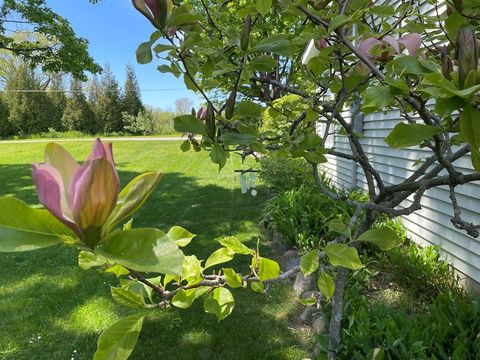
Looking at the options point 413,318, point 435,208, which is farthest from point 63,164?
point 435,208

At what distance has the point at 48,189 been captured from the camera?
1.45ft

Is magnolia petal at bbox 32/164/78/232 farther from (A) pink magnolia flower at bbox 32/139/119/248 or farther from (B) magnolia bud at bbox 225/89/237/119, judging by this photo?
(B) magnolia bud at bbox 225/89/237/119

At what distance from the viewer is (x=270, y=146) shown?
1267 millimetres

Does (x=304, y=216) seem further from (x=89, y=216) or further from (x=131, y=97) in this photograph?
(x=131, y=97)

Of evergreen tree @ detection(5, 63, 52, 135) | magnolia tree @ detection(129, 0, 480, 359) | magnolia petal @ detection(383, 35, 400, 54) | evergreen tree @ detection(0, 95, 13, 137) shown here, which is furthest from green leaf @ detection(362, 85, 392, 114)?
evergreen tree @ detection(0, 95, 13, 137)

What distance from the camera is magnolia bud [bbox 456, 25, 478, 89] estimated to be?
1.65ft

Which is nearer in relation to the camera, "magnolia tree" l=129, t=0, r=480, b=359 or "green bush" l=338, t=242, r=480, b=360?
"magnolia tree" l=129, t=0, r=480, b=359

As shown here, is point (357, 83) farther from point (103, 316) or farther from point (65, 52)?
point (65, 52)

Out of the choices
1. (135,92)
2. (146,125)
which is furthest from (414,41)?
(135,92)

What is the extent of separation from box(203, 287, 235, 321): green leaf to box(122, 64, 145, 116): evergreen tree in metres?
31.7

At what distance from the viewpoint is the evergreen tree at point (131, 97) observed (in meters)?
31.2

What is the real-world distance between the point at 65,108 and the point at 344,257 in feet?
108

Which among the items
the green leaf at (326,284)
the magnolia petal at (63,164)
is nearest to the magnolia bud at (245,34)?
the magnolia petal at (63,164)

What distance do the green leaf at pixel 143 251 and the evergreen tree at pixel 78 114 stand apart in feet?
104
